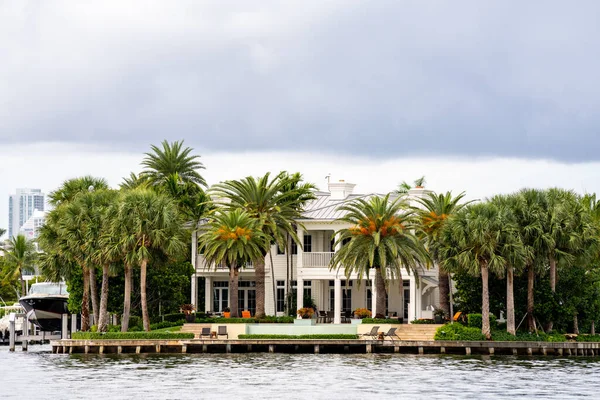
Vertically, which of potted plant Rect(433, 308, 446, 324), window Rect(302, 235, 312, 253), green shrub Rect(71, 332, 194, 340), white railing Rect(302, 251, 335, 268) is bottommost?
green shrub Rect(71, 332, 194, 340)

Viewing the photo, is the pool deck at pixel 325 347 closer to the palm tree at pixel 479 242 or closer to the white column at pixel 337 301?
the palm tree at pixel 479 242

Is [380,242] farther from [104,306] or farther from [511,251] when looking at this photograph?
[104,306]

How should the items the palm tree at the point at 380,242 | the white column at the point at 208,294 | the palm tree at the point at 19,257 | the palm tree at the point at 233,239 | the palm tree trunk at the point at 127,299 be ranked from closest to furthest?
the palm tree trunk at the point at 127,299
the palm tree at the point at 380,242
the palm tree at the point at 233,239
the white column at the point at 208,294
the palm tree at the point at 19,257

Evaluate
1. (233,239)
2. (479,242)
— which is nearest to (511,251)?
(479,242)

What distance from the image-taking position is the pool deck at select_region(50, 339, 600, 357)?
6500cm

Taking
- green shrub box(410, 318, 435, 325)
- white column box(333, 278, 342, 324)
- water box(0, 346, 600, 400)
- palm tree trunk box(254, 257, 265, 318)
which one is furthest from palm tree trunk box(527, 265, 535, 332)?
palm tree trunk box(254, 257, 265, 318)

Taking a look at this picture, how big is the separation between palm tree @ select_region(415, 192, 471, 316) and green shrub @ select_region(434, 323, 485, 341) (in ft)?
15.0

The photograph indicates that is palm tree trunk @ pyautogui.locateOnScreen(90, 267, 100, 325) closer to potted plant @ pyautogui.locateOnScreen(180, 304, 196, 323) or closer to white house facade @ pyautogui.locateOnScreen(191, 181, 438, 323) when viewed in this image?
potted plant @ pyautogui.locateOnScreen(180, 304, 196, 323)

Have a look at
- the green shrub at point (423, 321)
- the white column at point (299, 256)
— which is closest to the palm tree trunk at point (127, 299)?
the white column at point (299, 256)

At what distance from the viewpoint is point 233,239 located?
72.4 m

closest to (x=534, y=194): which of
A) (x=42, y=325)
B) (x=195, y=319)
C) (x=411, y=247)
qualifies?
(x=411, y=247)

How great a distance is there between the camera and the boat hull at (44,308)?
8238 cm

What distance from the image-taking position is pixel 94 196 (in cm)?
7056

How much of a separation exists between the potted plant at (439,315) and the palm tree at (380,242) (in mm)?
2721
